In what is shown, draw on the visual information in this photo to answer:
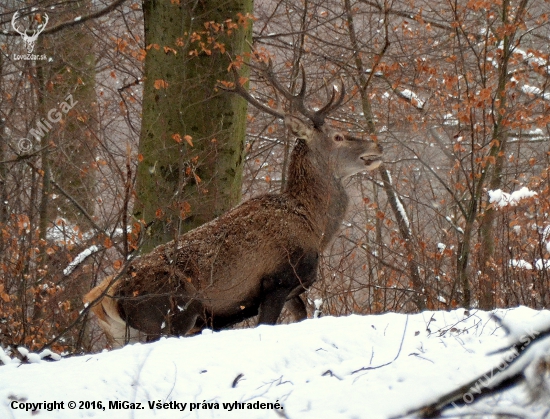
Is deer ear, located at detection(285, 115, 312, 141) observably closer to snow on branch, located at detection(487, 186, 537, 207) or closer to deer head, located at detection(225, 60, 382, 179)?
deer head, located at detection(225, 60, 382, 179)

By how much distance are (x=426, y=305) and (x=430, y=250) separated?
2.29 meters

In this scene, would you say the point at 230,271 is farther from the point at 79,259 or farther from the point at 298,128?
the point at 79,259

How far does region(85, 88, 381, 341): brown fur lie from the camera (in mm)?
6316

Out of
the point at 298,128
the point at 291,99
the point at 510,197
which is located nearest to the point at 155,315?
the point at 298,128

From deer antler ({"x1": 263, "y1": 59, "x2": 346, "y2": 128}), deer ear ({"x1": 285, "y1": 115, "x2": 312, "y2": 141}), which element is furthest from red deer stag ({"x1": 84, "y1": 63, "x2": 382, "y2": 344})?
deer ear ({"x1": 285, "y1": 115, "x2": 312, "y2": 141})

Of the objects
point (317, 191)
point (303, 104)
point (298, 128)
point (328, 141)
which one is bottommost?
point (317, 191)

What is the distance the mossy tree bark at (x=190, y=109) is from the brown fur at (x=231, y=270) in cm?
92

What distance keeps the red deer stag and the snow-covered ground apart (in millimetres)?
1860

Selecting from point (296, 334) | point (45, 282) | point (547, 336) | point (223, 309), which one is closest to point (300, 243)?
point (223, 309)

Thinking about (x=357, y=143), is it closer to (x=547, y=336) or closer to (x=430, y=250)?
(x=430, y=250)

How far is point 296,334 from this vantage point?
437cm

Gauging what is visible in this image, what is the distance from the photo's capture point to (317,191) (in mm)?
7461

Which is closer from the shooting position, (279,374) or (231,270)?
(279,374)

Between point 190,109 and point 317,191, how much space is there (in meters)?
1.82
